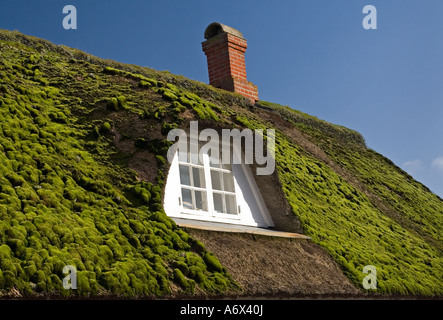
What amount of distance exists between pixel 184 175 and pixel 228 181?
2.68 ft

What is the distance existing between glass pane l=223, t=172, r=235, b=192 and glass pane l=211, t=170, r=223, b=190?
0.12 meters

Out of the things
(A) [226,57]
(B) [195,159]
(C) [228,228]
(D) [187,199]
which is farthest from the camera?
(A) [226,57]

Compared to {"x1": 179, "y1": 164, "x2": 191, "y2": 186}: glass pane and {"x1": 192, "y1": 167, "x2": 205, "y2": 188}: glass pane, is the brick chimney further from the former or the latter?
{"x1": 179, "y1": 164, "x2": 191, "y2": 186}: glass pane

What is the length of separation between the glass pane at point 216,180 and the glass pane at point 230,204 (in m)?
0.18

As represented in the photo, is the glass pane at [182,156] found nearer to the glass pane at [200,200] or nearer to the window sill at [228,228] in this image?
the glass pane at [200,200]

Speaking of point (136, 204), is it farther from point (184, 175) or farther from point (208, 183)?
point (208, 183)

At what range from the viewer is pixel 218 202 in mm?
8789

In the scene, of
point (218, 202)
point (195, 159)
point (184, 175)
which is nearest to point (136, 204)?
point (184, 175)

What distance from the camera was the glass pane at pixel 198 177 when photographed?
338 inches

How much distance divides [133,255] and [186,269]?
61cm

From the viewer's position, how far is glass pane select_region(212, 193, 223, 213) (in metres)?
8.71

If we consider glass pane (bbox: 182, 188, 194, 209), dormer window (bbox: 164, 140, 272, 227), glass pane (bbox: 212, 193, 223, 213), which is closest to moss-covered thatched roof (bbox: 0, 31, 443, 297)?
dormer window (bbox: 164, 140, 272, 227)

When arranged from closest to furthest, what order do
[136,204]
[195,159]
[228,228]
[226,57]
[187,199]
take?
[136,204], [228,228], [187,199], [195,159], [226,57]
